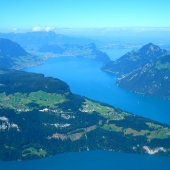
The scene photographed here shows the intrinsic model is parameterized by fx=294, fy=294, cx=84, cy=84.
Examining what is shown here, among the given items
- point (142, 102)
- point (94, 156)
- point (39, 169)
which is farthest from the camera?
point (142, 102)

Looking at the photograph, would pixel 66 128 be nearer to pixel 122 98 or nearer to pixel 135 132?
pixel 135 132

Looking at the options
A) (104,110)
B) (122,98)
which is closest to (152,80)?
(122,98)

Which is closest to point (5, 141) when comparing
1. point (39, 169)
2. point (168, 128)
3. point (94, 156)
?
point (39, 169)

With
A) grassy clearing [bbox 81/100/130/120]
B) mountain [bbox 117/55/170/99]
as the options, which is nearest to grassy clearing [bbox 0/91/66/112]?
grassy clearing [bbox 81/100/130/120]

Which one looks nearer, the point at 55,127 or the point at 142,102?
the point at 55,127

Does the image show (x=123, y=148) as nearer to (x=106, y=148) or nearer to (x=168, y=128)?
(x=106, y=148)

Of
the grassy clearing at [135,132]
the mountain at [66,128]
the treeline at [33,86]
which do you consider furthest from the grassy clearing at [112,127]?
the treeline at [33,86]
